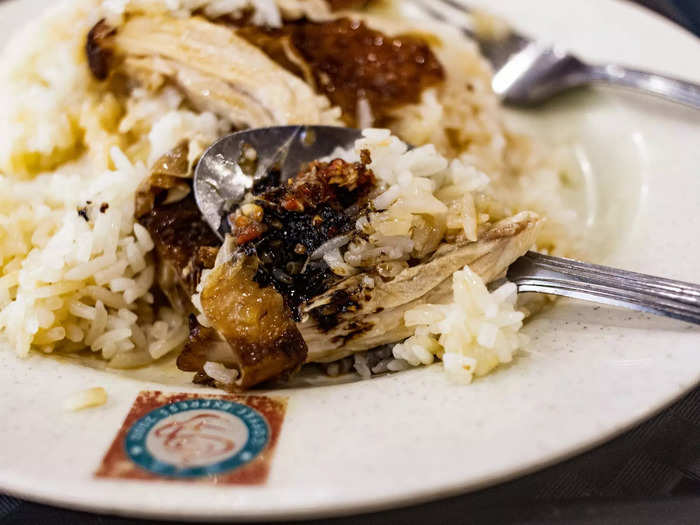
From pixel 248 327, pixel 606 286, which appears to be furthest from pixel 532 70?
pixel 248 327

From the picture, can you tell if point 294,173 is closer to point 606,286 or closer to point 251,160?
point 251,160

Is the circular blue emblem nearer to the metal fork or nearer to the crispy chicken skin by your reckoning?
the crispy chicken skin

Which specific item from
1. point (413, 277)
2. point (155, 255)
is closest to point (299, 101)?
point (155, 255)

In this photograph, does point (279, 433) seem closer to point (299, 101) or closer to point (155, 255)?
point (155, 255)

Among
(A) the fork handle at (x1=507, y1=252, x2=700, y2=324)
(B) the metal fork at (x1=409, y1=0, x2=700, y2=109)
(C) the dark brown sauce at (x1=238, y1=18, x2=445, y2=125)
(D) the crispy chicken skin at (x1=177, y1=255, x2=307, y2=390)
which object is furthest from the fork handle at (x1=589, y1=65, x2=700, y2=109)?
(D) the crispy chicken skin at (x1=177, y1=255, x2=307, y2=390)

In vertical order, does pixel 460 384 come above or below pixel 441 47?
below

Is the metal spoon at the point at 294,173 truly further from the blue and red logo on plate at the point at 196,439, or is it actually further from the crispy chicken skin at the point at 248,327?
the blue and red logo on plate at the point at 196,439
